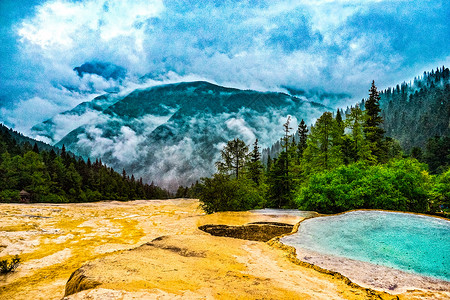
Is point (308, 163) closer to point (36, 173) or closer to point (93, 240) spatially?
point (93, 240)

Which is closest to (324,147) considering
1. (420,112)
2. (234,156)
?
(234,156)

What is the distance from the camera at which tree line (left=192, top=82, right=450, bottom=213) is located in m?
15.0

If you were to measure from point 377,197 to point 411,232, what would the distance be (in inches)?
271

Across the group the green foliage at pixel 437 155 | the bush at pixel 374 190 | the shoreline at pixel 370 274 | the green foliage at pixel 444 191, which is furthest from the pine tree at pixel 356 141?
the green foliage at pixel 437 155

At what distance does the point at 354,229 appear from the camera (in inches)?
372

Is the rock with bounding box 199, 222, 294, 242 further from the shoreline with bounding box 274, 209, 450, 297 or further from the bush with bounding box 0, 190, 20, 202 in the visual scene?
the bush with bounding box 0, 190, 20, 202

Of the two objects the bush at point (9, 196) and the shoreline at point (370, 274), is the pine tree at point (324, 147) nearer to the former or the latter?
the shoreline at point (370, 274)

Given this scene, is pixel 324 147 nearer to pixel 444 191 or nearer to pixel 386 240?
pixel 444 191

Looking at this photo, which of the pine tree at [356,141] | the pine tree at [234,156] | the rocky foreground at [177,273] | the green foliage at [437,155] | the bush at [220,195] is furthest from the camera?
the green foliage at [437,155]

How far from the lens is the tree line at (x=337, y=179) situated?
592 inches


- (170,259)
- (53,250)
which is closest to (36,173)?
(53,250)

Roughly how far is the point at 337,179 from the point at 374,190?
2.46 meters

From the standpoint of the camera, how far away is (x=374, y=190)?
1514 centimetres

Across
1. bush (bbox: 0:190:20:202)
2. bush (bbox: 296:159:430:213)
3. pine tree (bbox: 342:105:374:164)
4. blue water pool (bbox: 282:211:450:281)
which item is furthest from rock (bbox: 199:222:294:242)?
bush (bbox: 0:190:20:202)
